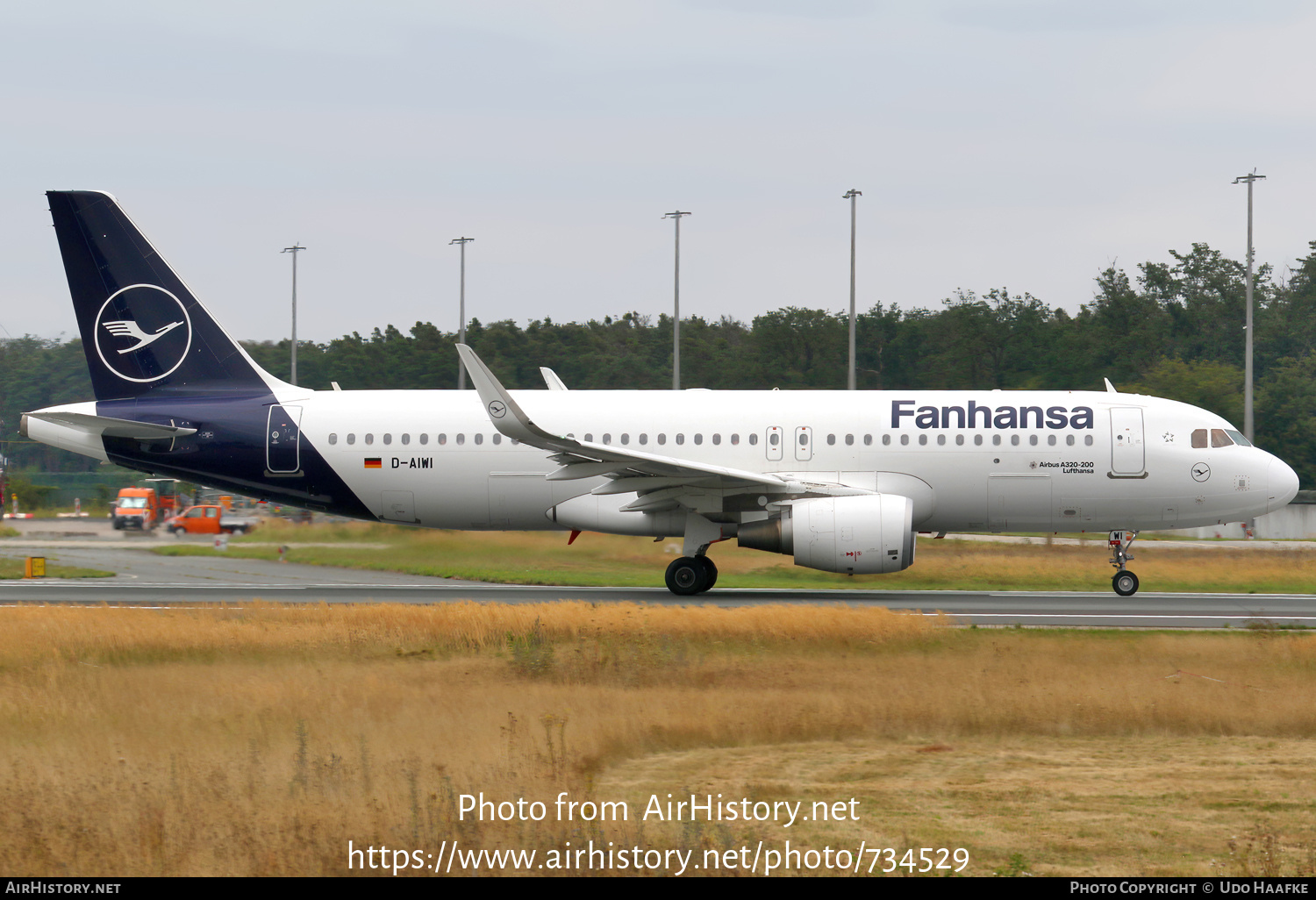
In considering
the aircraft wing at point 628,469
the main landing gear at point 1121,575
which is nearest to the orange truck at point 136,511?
the aircraft wing at point 628,469

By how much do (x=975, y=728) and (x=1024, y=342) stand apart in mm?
54463

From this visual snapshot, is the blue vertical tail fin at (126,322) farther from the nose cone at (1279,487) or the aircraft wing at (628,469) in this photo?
the nose cone at (1279,487)

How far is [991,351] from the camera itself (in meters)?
63.2

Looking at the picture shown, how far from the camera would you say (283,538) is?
3069 cm

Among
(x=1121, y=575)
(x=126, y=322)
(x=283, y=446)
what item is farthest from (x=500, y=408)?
(x=1121, y=575)

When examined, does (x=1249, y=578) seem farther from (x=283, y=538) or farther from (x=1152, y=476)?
(x=283, y=538)

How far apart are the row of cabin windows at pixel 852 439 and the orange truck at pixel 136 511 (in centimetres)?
2343

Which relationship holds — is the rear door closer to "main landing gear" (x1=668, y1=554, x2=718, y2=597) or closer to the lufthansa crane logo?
"main landing gear" (x1=668, y1=554, x2=718, y2=597)

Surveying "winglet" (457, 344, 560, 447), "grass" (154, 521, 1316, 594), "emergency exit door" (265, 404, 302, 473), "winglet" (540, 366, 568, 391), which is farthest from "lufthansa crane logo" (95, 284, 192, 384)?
"winglet" (457, 344, 560, 447)

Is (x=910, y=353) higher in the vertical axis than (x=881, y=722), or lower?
higher

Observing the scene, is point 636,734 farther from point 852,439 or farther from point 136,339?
point 136,339

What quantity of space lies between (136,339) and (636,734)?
17.2 m

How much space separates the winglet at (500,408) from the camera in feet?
66.4
